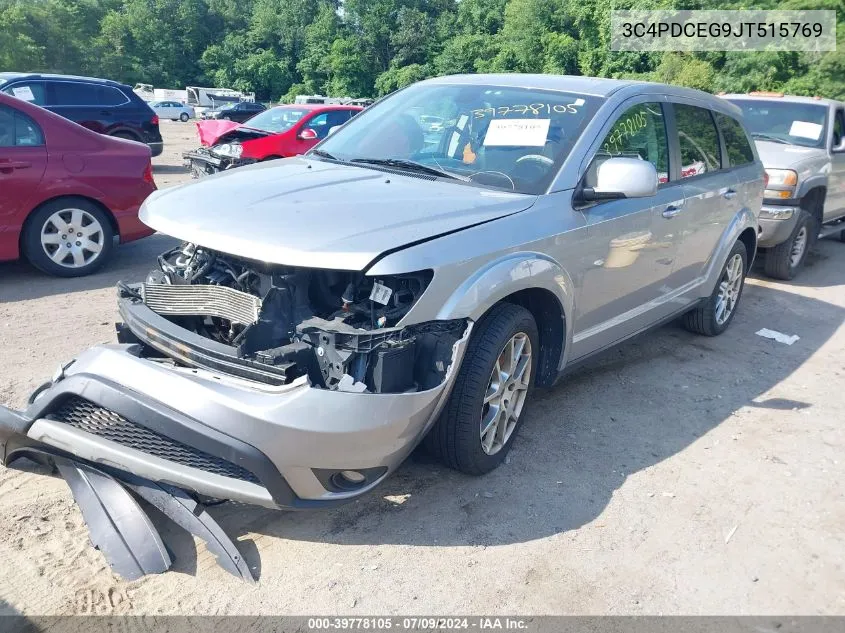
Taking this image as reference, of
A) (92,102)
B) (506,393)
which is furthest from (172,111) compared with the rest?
(506,393)

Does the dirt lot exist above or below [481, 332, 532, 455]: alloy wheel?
below

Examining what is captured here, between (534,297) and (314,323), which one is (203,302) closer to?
(314,323)

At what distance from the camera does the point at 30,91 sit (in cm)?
1151

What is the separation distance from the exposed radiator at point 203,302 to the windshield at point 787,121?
780cm

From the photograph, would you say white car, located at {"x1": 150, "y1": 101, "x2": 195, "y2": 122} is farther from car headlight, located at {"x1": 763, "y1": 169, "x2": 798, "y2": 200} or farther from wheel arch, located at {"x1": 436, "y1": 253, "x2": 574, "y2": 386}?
wheel arch, located at {"x1": 436, "y1": 253, "x2": 574, "y2": 386}

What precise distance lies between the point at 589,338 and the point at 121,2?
96.3m

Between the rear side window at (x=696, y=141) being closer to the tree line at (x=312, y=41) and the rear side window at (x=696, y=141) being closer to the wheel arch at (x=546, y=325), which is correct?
the wheel arch at (x=546, y=325)

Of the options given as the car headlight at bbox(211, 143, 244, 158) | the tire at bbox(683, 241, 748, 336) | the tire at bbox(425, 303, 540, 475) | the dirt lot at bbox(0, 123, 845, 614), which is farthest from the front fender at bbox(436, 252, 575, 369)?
the car headlight at bbox(211, 143, 244, 158)

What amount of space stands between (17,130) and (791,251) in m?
7.86

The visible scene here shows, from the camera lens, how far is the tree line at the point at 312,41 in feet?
175

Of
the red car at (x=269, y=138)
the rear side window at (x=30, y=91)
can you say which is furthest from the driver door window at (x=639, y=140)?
the rear side window at (x=30, y=91)

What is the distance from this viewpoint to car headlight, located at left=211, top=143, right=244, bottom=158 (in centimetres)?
1105

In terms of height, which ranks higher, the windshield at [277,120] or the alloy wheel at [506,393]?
the windshield at [277,120]

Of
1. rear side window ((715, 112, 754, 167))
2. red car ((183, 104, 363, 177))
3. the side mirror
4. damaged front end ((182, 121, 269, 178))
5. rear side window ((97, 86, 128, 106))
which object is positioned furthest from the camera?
rear side window ((97, 86, 128, 106))
